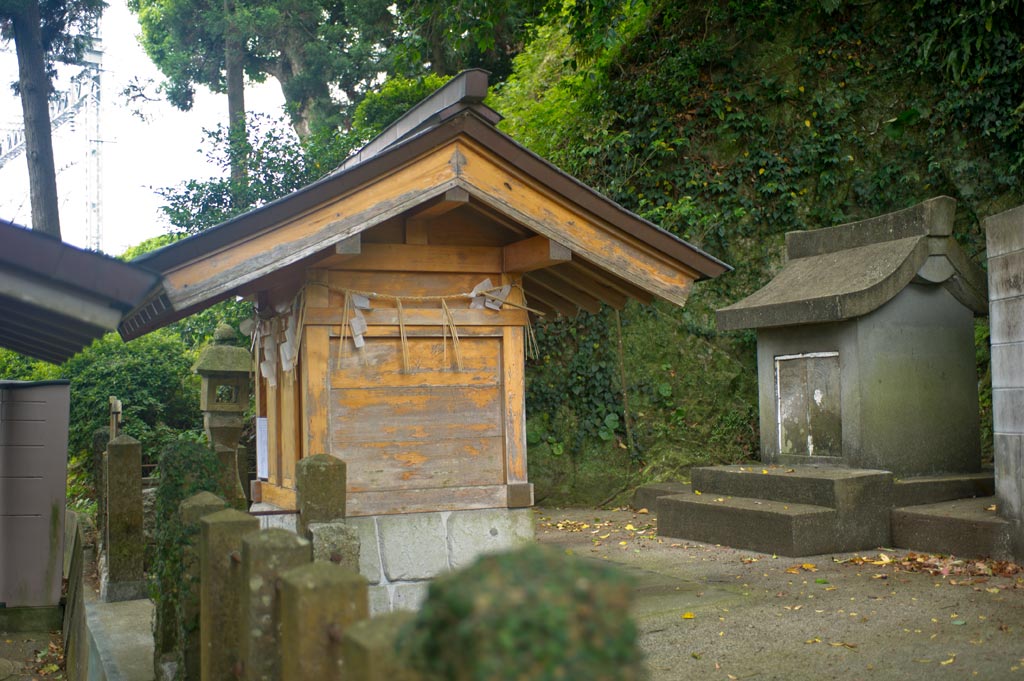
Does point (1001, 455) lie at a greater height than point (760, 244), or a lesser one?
lesser

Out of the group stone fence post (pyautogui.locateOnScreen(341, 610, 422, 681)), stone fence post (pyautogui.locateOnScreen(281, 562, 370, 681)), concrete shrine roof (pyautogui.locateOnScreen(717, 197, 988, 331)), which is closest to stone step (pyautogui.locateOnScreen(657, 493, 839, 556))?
concrete shrine roof (pyautogui.locateOnScreen(717, 197, 988, 331))

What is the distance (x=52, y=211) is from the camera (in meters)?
19.7

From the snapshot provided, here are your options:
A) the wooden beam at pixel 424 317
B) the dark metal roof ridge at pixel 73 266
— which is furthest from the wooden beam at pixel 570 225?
the dark metal roof ridge at pixel 73 266

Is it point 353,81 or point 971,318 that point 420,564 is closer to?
point 971,318

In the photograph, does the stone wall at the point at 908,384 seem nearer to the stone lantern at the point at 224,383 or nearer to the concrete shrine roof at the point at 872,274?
the concrete shrine roof at the point at 872,274

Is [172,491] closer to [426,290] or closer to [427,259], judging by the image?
[426,290]

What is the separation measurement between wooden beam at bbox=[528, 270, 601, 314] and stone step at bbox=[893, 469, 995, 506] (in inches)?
167

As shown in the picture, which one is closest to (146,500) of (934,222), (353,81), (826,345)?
(826,345)

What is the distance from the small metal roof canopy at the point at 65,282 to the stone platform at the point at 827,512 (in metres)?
6.66

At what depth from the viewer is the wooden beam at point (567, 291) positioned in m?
6.78

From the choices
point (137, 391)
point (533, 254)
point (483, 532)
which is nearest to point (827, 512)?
point (483, 532)

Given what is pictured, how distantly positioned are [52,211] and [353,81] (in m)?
8.30

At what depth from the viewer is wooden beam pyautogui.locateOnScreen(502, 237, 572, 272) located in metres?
5.69

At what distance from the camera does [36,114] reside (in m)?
19.5
